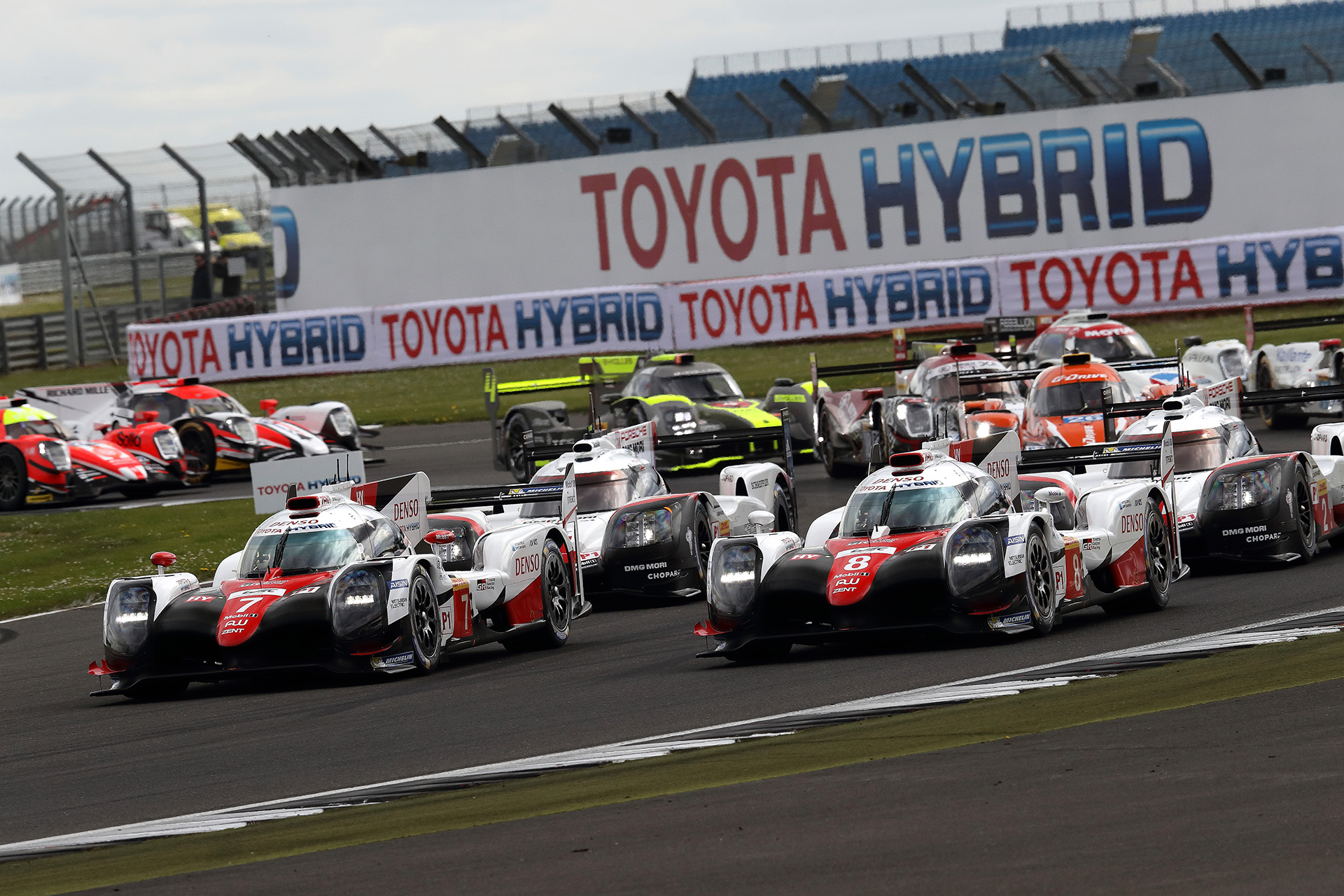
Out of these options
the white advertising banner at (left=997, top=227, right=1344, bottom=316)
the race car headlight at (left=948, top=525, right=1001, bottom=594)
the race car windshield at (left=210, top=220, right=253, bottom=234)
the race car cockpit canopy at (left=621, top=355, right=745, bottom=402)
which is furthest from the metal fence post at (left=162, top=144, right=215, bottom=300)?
the race car headlight at (left=948, top=525, right=1001, bottom=594)

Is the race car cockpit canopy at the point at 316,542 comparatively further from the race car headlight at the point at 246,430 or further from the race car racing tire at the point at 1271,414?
the race car racing tire at the point at 1271,414

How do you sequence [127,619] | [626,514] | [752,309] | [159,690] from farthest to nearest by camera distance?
[752,309] < [626,514] < [159,690] < [127,619]

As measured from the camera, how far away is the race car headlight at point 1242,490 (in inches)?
616

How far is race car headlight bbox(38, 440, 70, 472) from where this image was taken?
91.5ft

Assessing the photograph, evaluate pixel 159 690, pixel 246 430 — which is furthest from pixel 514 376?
pixel 159 690

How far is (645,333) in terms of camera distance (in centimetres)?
3947

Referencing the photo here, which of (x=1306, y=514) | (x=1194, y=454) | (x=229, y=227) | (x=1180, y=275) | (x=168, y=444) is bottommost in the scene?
(x=1306, y=514)

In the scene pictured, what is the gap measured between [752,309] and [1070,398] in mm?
Result: 16071

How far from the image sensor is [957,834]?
6.97 meters

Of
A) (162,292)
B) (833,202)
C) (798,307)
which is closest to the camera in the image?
(798,307)

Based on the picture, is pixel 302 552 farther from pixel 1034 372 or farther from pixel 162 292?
pixel 162 292

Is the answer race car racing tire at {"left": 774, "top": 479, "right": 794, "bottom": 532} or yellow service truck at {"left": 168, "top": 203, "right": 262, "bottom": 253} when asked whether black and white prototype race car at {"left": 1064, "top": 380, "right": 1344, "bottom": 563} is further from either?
yellow service truck at {"left": 168, "top": 203, "right": 262, "bottom": 253}

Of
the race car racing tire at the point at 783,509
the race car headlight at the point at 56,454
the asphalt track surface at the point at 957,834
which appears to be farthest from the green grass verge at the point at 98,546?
the asphalt track surface at the point at 957,834

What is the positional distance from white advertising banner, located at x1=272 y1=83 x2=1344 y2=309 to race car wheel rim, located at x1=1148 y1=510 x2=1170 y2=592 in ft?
89.9
